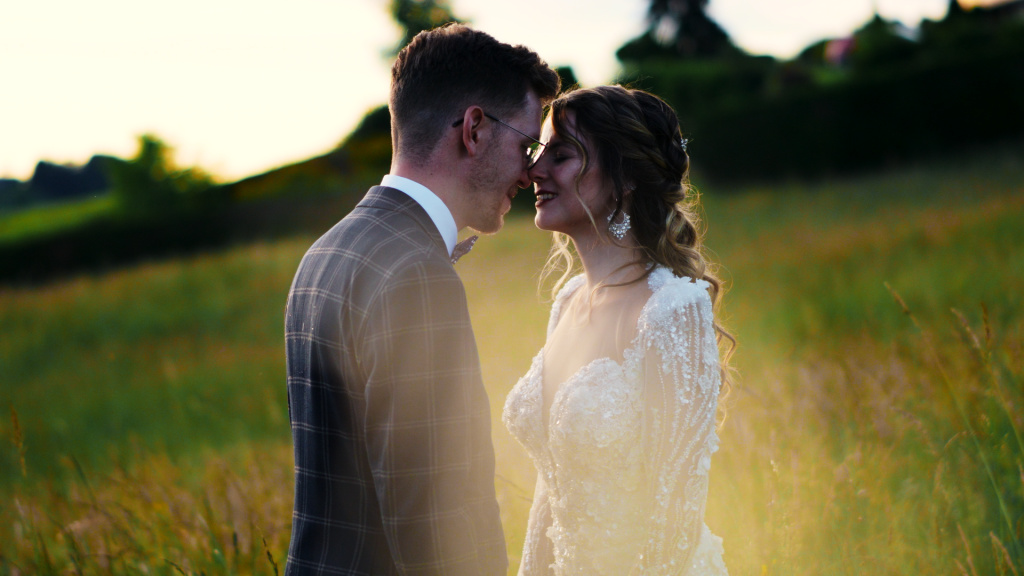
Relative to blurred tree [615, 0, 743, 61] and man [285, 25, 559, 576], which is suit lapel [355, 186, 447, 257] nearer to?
man [285, 25, 559, 576]

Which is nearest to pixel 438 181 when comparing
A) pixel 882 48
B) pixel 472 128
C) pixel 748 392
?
pixel 472 128

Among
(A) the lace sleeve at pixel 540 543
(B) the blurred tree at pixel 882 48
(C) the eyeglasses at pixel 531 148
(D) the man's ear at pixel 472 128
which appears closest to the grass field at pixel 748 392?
(A) the lace sleeve at pixel 540 543

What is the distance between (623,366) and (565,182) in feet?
2.71

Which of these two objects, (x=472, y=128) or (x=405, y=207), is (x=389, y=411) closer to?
(x=405, y=207)

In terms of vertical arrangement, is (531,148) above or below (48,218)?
below

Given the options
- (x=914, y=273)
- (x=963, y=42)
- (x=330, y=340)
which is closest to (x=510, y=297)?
(x=914, y=273)

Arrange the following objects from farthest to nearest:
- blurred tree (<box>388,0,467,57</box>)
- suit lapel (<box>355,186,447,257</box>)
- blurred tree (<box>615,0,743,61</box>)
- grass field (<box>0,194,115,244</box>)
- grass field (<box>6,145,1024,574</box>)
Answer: blurred tree (<box>615,0,743,61</box>) < blurred tree (<box>388,0,467,57</box>) < grass field (<box>0,194,115,244</box>) < grass field (<box>6,145,1024,574</box>) < suit lapel (<box>355,186,447,257</box>)

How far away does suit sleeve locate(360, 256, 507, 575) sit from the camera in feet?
5.30

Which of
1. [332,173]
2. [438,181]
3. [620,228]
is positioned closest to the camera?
[438,181]

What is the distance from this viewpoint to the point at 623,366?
249 centimetres

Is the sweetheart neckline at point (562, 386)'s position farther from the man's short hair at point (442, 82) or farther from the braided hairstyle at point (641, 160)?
the man's short hair at point (442, 82)

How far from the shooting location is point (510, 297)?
406 inches

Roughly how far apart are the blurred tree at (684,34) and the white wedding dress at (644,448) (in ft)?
139

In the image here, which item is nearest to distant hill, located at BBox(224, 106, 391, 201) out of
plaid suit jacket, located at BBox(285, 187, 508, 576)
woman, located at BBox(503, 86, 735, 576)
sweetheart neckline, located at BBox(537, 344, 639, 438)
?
woman, located at BBox(503, 86, 735, 576)
